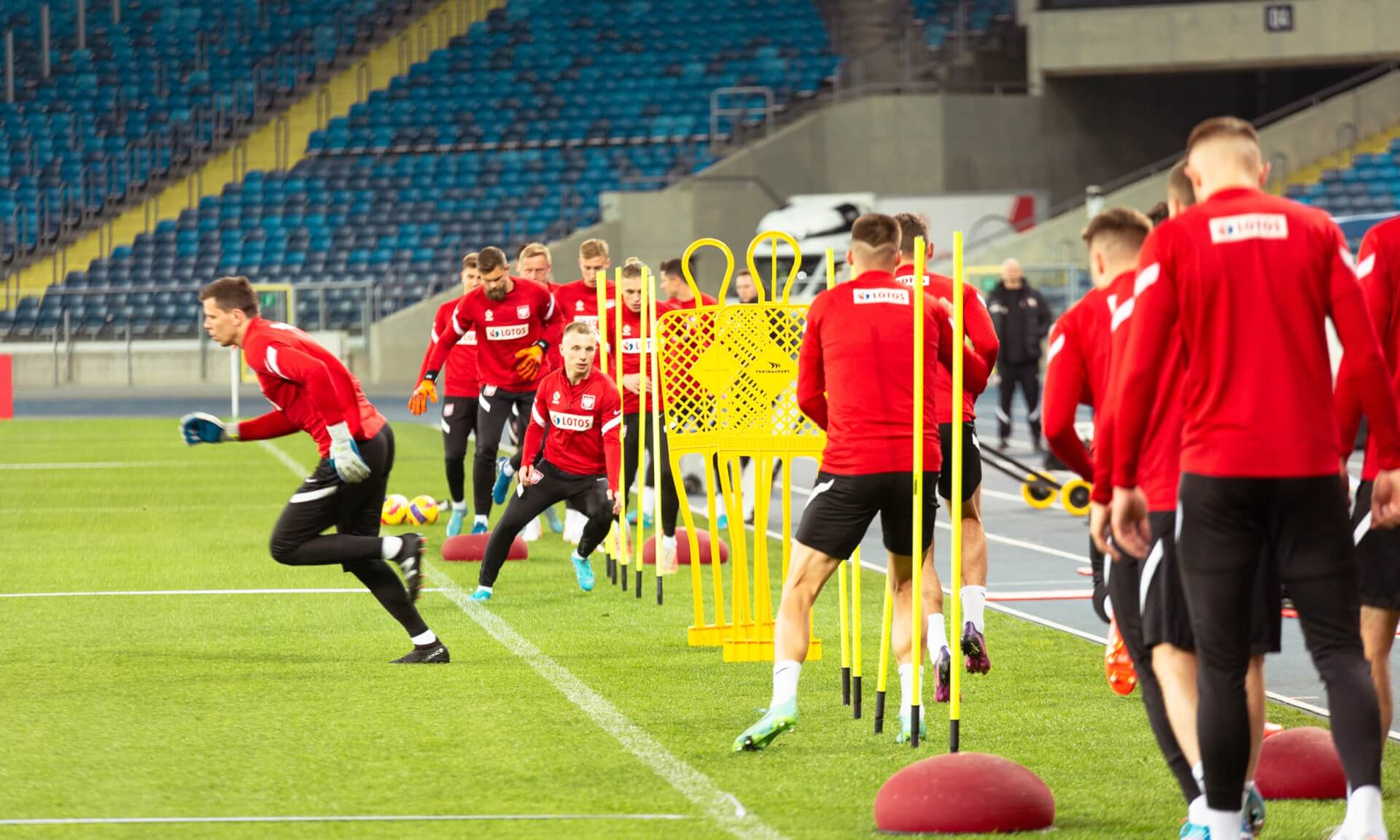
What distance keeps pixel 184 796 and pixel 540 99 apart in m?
35.7

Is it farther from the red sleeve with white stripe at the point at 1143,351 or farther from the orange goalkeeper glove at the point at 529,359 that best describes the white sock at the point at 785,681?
the orange goalkeeper glove at the point at 529,359

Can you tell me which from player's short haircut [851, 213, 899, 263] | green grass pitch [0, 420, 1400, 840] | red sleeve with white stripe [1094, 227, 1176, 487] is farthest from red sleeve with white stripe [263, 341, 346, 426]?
red sleeve with white stripe [1094, 227, 1176, 487]

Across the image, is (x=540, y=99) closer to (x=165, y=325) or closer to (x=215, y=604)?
(x=165, y=325)

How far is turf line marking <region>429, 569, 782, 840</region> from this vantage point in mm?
5852

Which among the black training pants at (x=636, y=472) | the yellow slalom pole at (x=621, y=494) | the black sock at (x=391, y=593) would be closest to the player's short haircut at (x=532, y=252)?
the black training pants at (x=636, y=472)

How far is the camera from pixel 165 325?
3631cm

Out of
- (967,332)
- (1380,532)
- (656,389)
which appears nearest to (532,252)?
(656,389)

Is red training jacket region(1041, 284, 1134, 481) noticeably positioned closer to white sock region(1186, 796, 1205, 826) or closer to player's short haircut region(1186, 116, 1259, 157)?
player's short haircut region(1186, 116, 1259, 157)

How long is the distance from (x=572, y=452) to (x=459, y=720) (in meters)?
3.97

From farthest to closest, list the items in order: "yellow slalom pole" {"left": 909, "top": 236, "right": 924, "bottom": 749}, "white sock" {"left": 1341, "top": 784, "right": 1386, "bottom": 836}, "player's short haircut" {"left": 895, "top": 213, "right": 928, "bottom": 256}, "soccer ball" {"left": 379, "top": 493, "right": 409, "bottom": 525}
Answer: "soccer ball" {"left": 379, "top": 493, "right": 409, "bottom": 525} → "player's short haircut" {"left": 895, "top": 213, "right": 928, "bottom": 256} → "yellow slalom pole" {"left": 909, "top": 236, "right": 924, "bottom": 749} → "white sock" {"left": 1341, "top": 784, "right": 1386, "bottom": 836}

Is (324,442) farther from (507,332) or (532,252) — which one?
(507,332)

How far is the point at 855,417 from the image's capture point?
6723 millimetres

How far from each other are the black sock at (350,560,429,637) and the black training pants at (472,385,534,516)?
4.47 metres

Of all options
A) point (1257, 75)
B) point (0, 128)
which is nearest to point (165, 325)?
point (0, 128)
